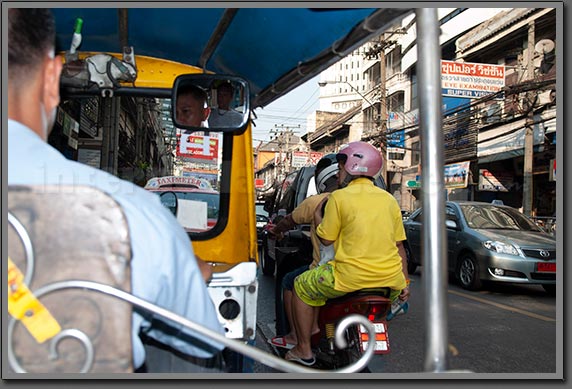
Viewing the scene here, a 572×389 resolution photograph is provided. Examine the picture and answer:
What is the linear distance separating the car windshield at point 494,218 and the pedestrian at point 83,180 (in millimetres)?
8658

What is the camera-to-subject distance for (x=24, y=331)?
4.55ft

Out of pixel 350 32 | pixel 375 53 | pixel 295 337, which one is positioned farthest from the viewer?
pixel 375 53

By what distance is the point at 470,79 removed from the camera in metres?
15.7

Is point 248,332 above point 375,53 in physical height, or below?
below

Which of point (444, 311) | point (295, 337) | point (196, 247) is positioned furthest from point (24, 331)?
point (295, 337)

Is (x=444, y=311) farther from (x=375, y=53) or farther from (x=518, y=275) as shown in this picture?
(x=375, y=53)

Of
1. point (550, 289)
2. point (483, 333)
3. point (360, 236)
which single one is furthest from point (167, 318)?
point (550, 289)

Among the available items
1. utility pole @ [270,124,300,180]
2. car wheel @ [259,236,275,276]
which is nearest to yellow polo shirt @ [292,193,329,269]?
car wheel @ [259,236,275,276]

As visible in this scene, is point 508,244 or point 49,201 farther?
point 508,244

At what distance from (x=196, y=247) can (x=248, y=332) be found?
0.69 metres

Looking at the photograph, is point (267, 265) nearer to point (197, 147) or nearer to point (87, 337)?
point (197, 147)

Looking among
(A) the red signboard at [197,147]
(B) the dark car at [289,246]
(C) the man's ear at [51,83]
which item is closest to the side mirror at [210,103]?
(A) the red signboard at [197,147]

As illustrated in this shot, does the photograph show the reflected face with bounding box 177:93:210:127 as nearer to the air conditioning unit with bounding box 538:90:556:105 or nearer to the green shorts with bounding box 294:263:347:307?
the green shorts with bounding box 294:263:347:307

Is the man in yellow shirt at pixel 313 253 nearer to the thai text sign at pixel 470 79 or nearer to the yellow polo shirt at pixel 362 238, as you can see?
the yellow polo shirt at pixel 362 238
